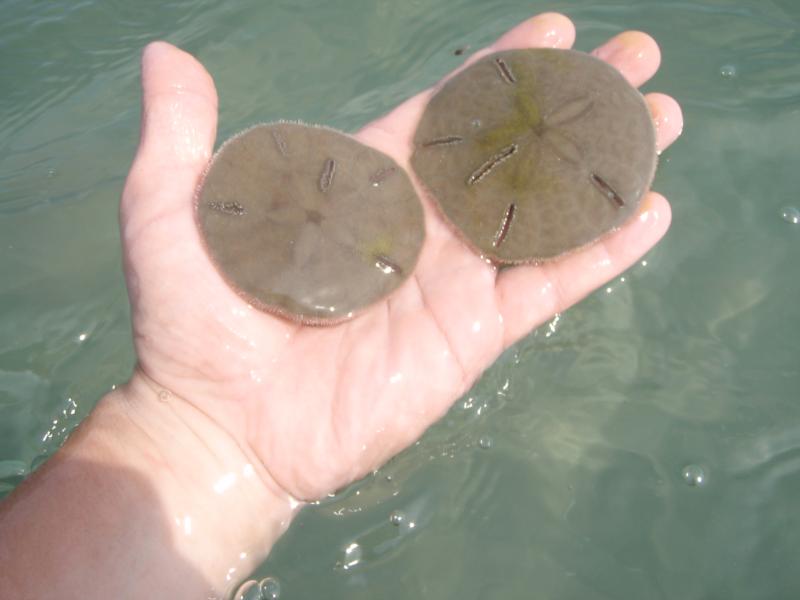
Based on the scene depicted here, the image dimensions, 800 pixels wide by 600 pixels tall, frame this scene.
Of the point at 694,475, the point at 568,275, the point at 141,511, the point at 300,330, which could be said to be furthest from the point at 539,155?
the point at 141,511

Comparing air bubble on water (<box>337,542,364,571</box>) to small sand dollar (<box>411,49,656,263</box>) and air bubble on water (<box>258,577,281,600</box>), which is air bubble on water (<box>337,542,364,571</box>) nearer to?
air bubble on water (<box>258,577,281,600</box>)

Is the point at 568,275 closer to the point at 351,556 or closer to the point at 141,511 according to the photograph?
the point at 351,556

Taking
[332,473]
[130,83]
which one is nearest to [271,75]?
[130,83]

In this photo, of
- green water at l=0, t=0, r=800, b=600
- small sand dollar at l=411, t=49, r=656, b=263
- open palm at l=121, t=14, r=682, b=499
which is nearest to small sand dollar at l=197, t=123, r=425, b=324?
open palm at l=121, t=14, r=682, b=499

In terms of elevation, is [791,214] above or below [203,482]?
below

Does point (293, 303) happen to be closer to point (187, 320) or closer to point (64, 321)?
point (187, 320)

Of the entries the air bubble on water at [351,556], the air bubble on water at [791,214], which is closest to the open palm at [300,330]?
the air bubble on water at [351,556]

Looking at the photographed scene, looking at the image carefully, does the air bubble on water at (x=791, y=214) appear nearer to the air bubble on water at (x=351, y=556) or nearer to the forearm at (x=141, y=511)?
the air bubble on water at (x=351, y=556)
